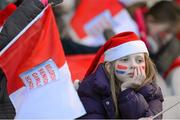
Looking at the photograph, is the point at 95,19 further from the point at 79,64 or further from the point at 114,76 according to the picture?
the point at 114,76

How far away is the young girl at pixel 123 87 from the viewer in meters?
3.73

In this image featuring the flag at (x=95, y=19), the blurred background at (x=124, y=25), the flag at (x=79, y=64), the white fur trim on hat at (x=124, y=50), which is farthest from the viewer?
the flag at (x=95, y=19)

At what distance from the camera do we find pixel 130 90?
3744mm

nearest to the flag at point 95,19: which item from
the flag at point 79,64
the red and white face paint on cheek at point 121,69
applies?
the flag at point 79,64

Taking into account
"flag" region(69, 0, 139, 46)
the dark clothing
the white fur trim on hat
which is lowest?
"flag" region(69, 0, 139, 46)

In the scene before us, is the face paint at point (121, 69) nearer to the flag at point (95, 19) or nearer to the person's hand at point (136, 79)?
the person's hand at point (136, 79)

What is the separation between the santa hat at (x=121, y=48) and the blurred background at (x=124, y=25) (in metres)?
1.92

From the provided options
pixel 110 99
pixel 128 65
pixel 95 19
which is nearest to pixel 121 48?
pixel 128 65

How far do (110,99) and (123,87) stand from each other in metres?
0.09

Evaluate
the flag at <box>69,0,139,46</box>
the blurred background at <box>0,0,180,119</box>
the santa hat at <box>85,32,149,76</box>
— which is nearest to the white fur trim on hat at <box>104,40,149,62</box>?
the santa hat at <box>85,32,149,76</box>

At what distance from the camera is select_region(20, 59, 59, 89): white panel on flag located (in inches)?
150

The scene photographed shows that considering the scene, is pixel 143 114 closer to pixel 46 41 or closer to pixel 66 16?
pixel 46 41

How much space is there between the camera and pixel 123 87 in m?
3.78

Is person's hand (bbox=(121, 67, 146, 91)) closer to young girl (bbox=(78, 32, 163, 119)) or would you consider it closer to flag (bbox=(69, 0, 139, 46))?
young girl (bbox=(78, 32, 163, 119))
